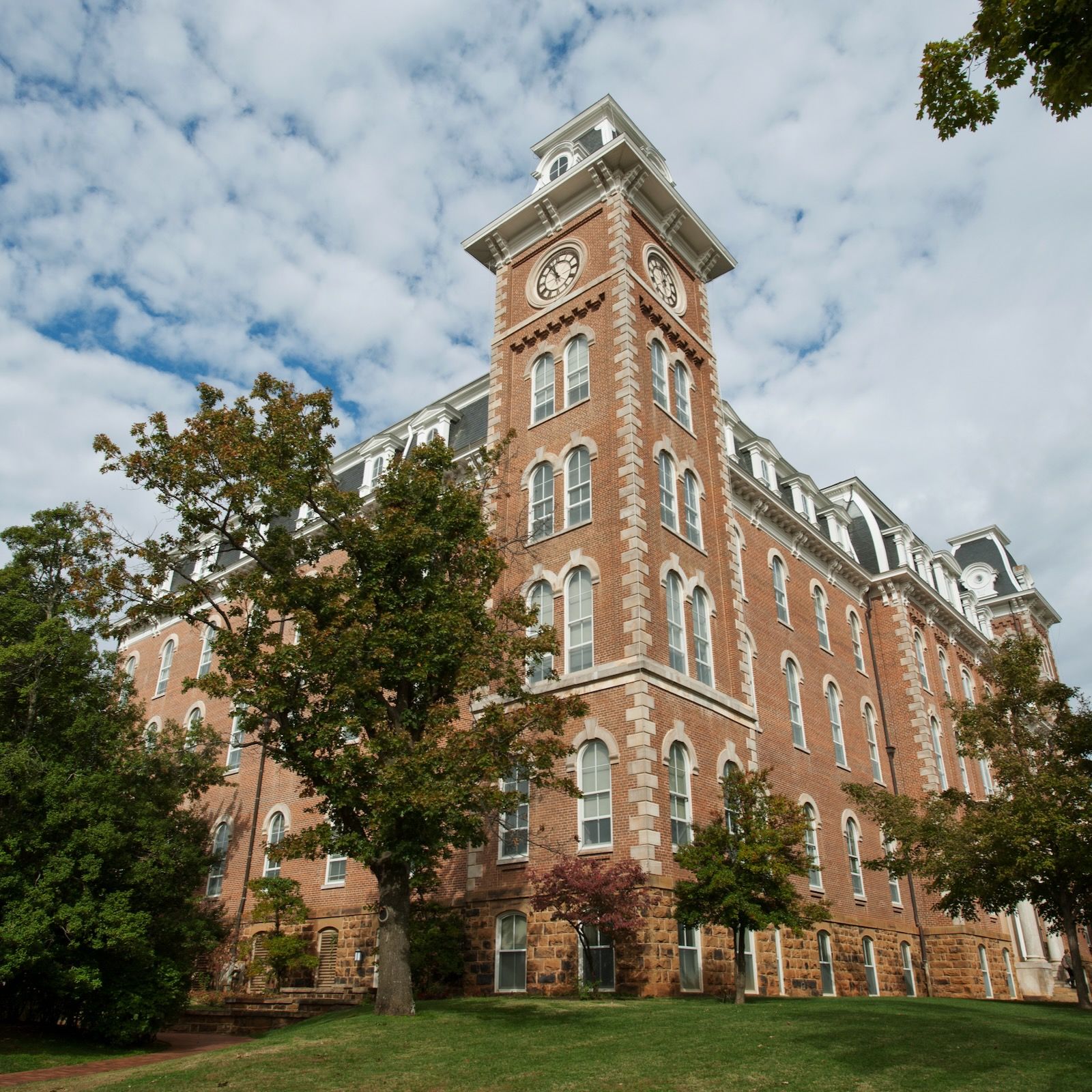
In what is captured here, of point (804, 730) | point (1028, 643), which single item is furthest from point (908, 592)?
point (1028, 643)

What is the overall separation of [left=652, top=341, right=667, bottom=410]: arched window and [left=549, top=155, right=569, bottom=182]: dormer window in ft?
23.9

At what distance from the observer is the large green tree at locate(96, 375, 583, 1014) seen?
49.5ft

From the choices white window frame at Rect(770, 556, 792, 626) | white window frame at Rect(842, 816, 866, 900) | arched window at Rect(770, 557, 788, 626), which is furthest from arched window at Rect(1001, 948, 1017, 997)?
arched window at Rect(770, 557, 788, 626)

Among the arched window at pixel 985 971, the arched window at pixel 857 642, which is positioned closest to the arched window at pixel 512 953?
the arched window at pixel 985 971

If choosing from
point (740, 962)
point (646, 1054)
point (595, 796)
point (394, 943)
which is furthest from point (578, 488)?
point (646, 1054)

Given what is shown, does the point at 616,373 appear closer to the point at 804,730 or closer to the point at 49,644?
the point at 804,730

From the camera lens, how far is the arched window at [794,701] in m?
28.7

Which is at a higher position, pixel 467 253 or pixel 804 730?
pixel 467 253

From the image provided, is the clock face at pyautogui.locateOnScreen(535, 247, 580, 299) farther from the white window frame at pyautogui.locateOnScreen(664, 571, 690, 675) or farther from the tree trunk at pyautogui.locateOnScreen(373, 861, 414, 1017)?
the tree trunk at pyautogui.locateOnScreen(373, 861, 414, 1017)

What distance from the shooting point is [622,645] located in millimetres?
21312

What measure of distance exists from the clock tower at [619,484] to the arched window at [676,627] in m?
0.05

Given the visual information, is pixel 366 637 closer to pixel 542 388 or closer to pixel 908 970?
pixel 542 388

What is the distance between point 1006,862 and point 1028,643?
5.33 meters

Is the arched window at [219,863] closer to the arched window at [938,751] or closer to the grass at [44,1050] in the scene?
the grass at [44,1050]
